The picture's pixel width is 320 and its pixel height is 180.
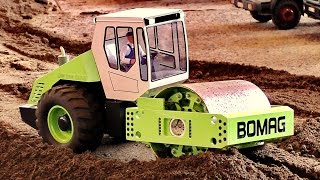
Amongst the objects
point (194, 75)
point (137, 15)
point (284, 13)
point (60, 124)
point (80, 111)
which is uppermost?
point (137, 15)

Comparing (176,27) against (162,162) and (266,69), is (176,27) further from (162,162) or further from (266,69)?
(266,69)

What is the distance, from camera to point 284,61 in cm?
1335

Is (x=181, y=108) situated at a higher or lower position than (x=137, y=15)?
lower

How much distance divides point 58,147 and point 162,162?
4.81 feet

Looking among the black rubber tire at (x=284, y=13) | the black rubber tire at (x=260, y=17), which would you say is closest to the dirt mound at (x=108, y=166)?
the black rubber tire at (x=284, y=13)

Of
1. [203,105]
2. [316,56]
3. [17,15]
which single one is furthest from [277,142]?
[17,15]

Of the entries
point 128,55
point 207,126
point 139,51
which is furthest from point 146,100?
point 207,126

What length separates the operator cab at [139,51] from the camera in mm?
7594

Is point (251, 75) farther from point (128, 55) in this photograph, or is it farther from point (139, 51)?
point (139, 51)

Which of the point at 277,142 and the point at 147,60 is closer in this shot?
the point at 147,60

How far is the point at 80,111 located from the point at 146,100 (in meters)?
0.84

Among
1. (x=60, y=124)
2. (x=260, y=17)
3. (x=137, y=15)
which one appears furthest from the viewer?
(x=260, y=17)

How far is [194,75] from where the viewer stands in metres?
12.8

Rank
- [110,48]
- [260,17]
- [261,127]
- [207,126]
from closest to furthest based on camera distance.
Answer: [207,126]
[261,127]
[110,48]
[260,17]
